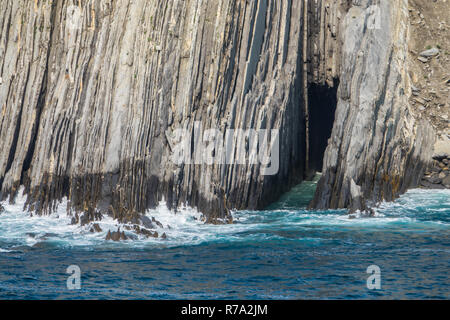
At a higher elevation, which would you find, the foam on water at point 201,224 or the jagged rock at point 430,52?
the jagged rock at point 430,52

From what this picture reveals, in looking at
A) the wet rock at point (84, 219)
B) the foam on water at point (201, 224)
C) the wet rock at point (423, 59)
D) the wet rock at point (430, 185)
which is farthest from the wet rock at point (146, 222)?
the wet rock at point (423, 59)

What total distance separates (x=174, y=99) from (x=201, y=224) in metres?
7.31

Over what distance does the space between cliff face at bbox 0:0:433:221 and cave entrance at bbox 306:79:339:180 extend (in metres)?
5.41

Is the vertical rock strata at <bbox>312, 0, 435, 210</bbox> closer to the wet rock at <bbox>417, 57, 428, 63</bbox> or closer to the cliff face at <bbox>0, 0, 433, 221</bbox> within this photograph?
the cliff face at <bbox>0, 0, 433, 221</bbox>

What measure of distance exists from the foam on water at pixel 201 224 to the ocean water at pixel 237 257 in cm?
5

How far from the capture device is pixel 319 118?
51000 millimetres

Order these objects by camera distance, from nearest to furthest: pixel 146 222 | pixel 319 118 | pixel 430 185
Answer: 1. pixel 146 222
2. pixel 430 185
3. pixel 319 118

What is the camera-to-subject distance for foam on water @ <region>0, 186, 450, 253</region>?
27.6 m

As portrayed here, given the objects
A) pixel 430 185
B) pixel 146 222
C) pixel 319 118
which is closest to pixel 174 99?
pixel 146 222

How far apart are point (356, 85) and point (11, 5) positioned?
22.4m

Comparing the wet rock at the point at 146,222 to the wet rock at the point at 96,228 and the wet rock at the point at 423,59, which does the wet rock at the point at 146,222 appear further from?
the wet rock at the point at 423,59

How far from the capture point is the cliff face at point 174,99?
33531 mm

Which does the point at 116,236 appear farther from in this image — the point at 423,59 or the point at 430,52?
the point at 430,52
